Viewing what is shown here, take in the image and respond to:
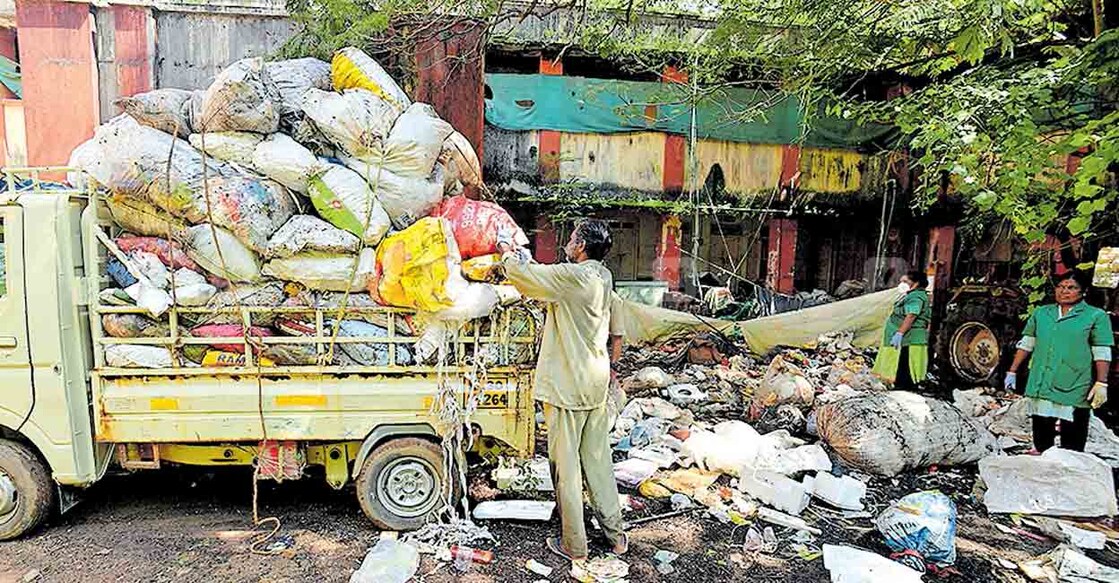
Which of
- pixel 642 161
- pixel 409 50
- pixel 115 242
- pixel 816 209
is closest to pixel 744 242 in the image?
pixel 816 209

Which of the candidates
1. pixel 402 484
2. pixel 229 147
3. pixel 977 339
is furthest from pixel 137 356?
pixel 977 339

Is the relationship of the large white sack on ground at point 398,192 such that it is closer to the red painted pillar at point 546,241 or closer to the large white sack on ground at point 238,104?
the large white sack on ground at point 238,104

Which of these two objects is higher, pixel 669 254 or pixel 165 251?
pixel 165 251

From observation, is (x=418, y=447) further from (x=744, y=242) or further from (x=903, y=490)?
(x=744, y=242)

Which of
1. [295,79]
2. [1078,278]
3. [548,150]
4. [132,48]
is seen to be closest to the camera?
[295,79]

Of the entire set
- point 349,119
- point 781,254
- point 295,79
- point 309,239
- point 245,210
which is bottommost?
point 781,254

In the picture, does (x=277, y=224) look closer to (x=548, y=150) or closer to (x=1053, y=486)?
(x=1053, y=486)

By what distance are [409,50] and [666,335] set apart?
4.66 m

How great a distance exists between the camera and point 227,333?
3395 mm

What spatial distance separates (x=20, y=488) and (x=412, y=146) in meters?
2.72

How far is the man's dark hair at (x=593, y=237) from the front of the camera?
3510 mm

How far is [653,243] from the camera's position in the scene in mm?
11266

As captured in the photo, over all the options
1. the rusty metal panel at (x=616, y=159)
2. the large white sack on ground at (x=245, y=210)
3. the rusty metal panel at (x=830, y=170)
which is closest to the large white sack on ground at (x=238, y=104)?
the large white sack on ground at (x=245, y=210)

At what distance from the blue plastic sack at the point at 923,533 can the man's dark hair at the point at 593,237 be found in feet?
A: 7.34
